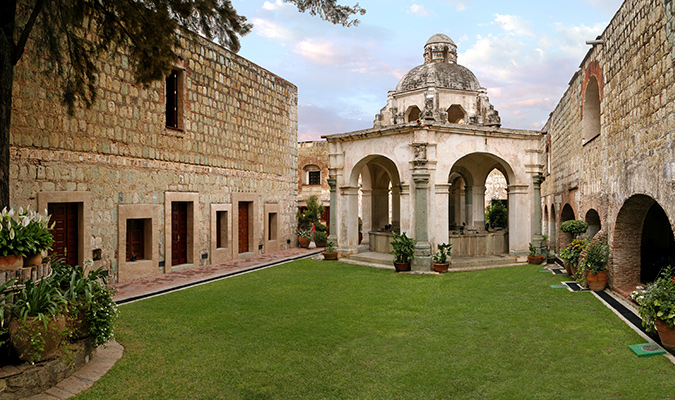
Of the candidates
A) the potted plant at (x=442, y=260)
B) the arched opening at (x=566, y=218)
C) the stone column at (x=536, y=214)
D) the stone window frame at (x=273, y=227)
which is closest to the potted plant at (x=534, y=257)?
the stone column at (x=536, y=214)

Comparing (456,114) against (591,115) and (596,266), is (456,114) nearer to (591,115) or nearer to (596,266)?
(591,115)

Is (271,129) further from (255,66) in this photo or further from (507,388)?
(507,388)

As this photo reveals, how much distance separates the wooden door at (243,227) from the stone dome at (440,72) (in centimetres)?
759

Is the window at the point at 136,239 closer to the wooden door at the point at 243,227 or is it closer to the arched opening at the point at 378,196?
the wooden door at the point at 243,227

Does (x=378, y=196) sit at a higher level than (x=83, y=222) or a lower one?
higher

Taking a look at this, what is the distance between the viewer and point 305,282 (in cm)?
1143

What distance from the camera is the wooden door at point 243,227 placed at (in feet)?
55.4

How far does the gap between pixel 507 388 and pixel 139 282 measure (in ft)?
31.6

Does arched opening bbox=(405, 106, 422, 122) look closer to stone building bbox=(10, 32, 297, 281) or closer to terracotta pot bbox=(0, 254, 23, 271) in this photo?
stone building bbox=(10, 32, 297, 281)

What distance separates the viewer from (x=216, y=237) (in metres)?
15.3

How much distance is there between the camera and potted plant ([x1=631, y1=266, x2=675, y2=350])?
6020 mm

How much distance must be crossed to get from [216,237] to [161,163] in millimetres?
3512

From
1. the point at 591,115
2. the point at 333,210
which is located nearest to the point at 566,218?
the point at 591,115

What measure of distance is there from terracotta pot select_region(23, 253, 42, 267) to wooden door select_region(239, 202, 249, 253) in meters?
11.2
